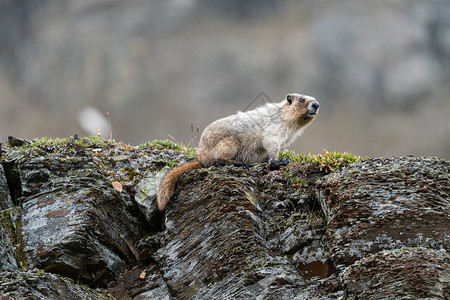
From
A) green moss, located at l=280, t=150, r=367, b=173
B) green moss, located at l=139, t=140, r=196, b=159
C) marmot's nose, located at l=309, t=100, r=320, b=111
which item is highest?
green moss, located at l=139, t=140, r=196, b=159

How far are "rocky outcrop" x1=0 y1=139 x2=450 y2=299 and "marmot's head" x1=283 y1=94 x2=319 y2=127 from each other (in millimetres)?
2251

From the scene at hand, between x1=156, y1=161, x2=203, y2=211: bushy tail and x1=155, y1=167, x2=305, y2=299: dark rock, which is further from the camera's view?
x1=156, y1=161, x2=203, y2=211: bushy tail

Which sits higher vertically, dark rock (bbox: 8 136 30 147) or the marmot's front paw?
dark rock (bbox: 8 136 30 147)

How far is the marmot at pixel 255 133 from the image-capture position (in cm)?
1072

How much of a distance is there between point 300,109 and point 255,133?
1.72m

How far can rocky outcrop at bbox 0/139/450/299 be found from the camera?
615cm

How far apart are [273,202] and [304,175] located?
122cm

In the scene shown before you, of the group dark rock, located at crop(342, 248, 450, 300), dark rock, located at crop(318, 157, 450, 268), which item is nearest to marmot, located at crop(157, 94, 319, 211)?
dark rock, located at crop(318, 157, 450, 268)

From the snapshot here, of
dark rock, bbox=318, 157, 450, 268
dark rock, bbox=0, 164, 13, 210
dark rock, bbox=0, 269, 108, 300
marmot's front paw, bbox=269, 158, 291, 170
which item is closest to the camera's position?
dark rock, bbox=0, 269, 108, 300

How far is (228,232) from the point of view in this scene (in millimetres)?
7770

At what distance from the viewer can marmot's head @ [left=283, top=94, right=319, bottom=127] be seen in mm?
11898

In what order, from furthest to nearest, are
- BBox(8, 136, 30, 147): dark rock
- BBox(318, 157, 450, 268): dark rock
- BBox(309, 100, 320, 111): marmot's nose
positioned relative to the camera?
BBox(8, 136, 30, 147): dark rock, BBox(309, 100, 320, 111): marmot's nose, BBox(318, 157, 450, 268): dark rock

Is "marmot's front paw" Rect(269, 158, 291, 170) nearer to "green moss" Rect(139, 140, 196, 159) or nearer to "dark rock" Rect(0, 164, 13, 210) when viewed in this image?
"green moss" Rect(139, 140, 196, 159)

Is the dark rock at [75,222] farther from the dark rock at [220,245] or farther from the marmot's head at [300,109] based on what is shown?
the marmot's head at [300,109]
